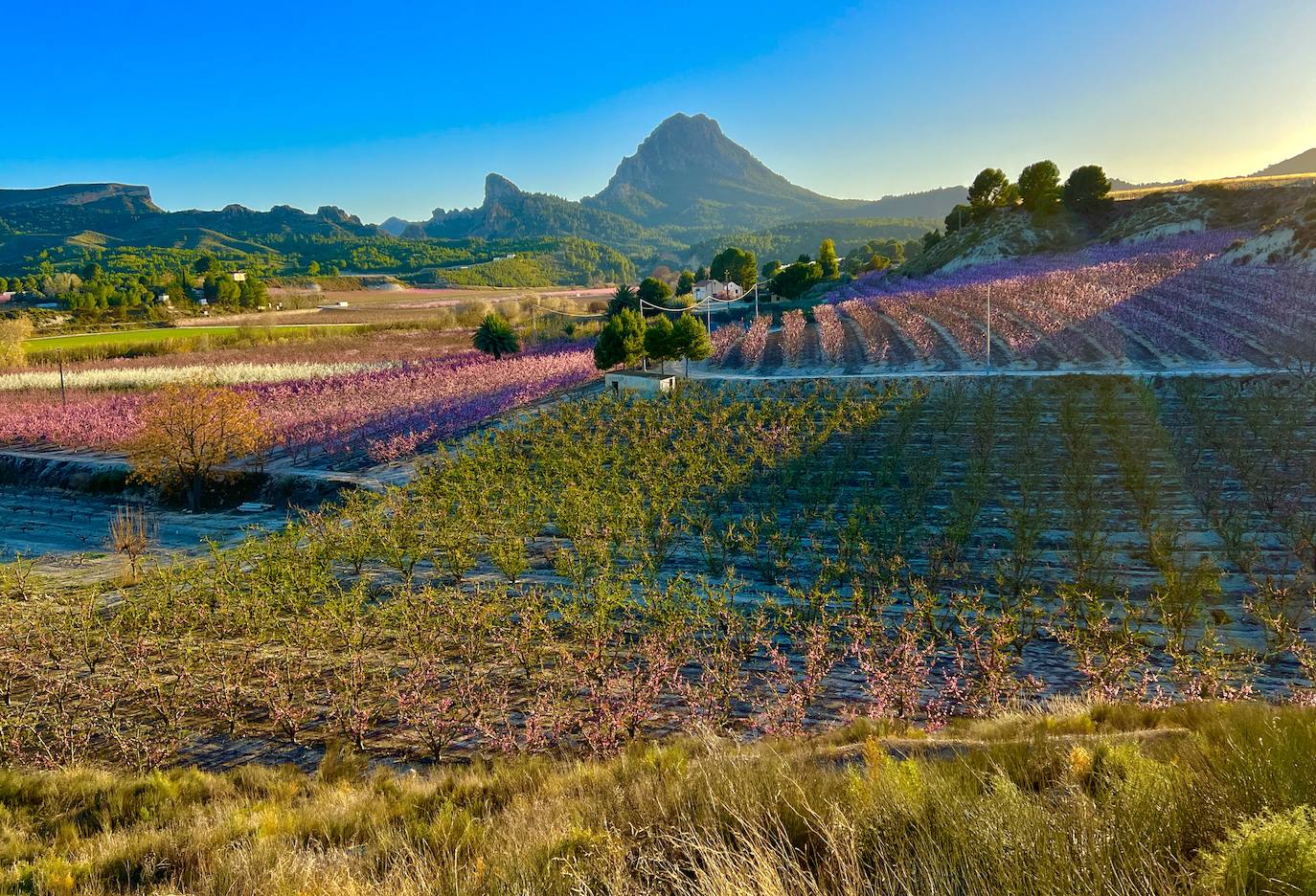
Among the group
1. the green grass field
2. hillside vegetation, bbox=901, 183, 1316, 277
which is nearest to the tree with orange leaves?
the green grass field

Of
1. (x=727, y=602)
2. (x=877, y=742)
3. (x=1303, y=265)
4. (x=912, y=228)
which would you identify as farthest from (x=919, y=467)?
(x=912, y=228)

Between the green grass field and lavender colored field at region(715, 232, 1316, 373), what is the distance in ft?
139

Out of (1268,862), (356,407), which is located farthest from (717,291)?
(1268,862)

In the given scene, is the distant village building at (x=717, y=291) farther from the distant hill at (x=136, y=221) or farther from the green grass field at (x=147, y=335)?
the distant hill at (x=136, y=221)

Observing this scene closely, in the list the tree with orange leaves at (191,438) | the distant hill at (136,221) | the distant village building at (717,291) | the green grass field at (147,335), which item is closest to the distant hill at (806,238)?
the distant village building at (717,291)

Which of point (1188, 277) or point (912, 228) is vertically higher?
point (912, 228)

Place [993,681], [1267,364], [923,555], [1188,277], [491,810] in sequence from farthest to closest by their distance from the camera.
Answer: [1188,277] < [1267,364] < [923,555] < [993,681] < [491,810]

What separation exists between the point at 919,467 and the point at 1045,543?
15.1ft

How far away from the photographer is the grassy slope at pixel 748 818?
12.1ft

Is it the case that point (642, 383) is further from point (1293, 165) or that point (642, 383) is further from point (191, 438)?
point (1293, 165)

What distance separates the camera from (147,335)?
186 feet

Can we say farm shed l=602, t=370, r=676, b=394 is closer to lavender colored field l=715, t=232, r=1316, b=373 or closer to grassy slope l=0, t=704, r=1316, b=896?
lavender colored field l=715, t=232, r=1316, b=373

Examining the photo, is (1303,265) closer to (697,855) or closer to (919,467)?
(919,467)

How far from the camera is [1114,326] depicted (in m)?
30.2
